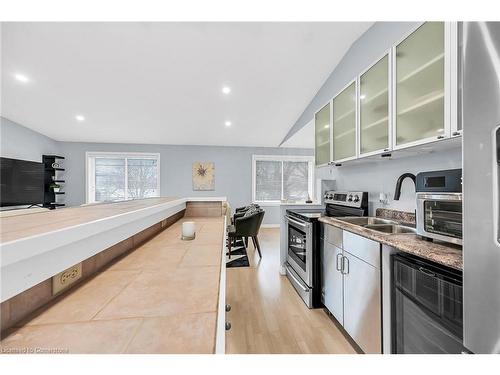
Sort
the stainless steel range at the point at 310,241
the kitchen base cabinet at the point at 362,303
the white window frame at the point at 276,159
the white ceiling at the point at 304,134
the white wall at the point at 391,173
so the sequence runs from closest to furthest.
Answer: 1. the kitchen base cabinet at the point at 362,303
2. the white wall at the point at 391,173
3. the stainless steel range at the point at 310,241
4. the white ceiling at the point at 304,134
5. the white window frame at the point at 276,159

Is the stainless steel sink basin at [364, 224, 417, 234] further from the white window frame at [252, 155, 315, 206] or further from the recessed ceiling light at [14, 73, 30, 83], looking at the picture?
the recessed ceiling light at [14, 73, 30, 83]

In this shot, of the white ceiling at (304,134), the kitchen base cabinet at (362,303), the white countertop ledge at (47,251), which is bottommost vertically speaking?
the kitchen base cabinet at (362,303)

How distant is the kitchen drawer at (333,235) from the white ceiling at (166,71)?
2070mm

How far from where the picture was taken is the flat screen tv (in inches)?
Answer: 160

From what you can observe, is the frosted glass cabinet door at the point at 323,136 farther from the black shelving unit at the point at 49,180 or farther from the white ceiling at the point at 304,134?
the black shelving unit at the point at 49,180

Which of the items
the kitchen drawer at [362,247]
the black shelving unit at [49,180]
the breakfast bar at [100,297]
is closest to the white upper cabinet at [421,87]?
the kitchen drawer at [362,247]

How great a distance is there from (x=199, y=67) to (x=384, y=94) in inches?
88.1

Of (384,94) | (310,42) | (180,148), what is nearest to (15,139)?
(180,148)

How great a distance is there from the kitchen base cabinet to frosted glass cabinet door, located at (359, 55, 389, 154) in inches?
36.5

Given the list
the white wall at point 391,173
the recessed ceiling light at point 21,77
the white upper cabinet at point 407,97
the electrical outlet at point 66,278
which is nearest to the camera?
the electrical outlet at point 66,278

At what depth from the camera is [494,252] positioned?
0.62 metres

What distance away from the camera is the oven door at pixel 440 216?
0.93 meters
